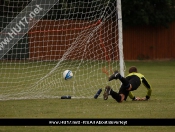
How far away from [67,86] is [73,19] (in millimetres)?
3718

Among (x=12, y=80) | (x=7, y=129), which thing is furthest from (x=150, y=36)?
(x=7, y=129)

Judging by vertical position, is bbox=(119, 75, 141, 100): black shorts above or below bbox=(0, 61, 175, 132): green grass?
above

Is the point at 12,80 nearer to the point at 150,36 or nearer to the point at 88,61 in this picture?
the point at 88,61

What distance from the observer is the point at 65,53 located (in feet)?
53.9

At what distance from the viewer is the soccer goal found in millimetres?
16562

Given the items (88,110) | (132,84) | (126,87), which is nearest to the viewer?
(88,110)

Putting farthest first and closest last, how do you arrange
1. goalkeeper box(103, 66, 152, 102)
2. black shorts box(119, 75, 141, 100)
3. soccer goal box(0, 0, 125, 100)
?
soccer goal box(0, 0, 125, 100)
black shorts box(119, 75, 141, 100)
goalkeeper box(103, 66, 152, 102)

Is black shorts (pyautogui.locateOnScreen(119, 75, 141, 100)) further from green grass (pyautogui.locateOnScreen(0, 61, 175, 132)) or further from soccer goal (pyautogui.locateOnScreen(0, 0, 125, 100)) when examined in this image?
soccer goal (pyautogui.locateOnScreen(0, 0, 125, 100))

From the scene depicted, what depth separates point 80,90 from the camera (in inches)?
674

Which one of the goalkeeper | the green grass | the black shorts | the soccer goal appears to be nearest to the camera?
the green grass

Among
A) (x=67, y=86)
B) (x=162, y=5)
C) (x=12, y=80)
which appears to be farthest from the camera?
(x=162, y=5)

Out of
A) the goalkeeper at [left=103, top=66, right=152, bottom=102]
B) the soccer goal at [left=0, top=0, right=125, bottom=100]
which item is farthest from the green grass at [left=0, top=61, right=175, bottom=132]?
the soccer goal at [left=0, top=0, right=125, bottom=100]

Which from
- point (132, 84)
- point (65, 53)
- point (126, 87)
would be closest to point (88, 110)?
point (126, 87)

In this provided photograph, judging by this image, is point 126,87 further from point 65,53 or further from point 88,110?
point 65,53
